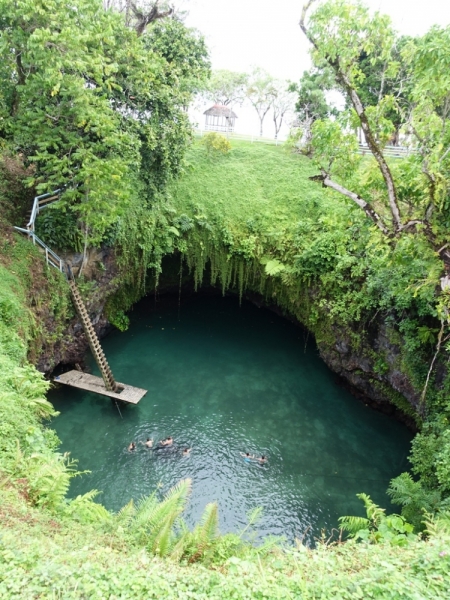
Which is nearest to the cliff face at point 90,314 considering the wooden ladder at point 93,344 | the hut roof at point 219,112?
the wooden ladder at point 93,344

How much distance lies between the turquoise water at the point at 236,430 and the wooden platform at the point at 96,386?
416 millimetres

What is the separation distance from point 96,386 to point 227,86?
30.6 metres

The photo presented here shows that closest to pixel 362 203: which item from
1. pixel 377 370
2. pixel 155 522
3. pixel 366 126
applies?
pixel 366 126

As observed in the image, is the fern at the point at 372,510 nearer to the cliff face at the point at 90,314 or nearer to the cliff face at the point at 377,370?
the cliff face at the point at 377,370

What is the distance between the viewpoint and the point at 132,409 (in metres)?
12.3

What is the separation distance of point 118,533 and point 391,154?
2132 centimetres

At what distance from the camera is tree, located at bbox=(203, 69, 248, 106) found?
33438mm

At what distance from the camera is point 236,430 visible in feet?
39.2

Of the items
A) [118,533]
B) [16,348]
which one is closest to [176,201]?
[16,348]

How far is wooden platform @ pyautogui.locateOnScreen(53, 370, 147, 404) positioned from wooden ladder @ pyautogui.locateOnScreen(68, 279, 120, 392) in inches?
9.1

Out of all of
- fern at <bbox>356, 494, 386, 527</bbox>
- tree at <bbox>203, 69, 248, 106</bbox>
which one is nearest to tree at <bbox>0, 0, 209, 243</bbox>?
fern at <bbox>356, 494, 386, 527</bbox>

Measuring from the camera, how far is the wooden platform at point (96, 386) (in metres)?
12.1

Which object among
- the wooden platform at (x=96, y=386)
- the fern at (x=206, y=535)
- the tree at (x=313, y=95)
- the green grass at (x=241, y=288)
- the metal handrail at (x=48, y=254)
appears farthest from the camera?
the tree at (x=313, y=95)

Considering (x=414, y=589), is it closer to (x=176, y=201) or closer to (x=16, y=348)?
(x=16, y=348)
